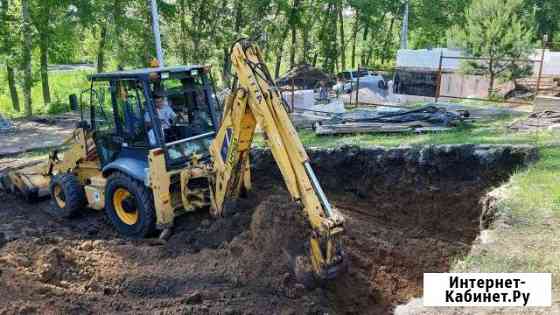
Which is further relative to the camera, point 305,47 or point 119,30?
point 305,47

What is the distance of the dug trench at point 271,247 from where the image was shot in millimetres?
5180

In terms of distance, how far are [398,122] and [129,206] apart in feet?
22.3

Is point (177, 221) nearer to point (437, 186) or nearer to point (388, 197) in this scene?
point (388, 197)

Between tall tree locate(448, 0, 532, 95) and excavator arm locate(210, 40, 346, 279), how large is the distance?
1430 cm

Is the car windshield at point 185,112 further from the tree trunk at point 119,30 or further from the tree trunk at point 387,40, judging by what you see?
the tree trunk at point 387,40

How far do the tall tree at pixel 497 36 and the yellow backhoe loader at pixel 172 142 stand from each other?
1392cm

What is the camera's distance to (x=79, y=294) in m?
5.41

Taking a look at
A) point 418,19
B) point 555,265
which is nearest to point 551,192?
point 555,265

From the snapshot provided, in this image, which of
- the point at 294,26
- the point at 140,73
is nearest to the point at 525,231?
the point at 140,73

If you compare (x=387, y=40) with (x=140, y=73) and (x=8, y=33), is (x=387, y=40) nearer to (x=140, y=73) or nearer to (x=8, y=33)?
(x=8, y=33)

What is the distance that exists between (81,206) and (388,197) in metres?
5.43

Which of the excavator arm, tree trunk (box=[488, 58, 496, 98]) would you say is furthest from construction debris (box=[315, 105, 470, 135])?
tree trunk (box=[488, 58, 496, 98])

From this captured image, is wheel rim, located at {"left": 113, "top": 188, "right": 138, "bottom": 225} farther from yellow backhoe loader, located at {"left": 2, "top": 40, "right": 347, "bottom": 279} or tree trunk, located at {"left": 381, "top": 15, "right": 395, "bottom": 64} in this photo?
tree trunk, located at {"left": 381, "top": 15, "right": 395, "bottom": 64}

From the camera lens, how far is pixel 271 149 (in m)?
5.66
